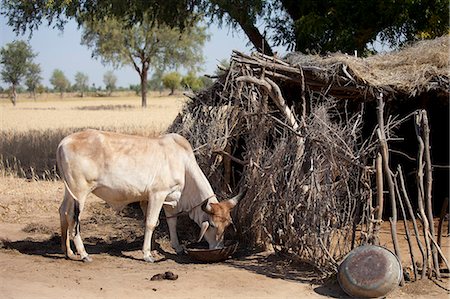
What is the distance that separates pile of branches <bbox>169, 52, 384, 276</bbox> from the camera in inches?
324

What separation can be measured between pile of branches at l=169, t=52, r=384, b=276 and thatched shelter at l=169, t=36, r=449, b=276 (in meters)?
0.01

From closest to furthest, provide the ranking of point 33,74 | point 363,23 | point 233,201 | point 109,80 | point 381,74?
point 233,201, point 381,74, point 363,23, point 33,74, point 109,80

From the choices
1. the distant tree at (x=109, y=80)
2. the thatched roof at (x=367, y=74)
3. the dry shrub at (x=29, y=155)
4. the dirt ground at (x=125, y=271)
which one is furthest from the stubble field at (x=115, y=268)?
the distant tree at (x=109, y=80)

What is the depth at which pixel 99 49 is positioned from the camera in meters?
47.5

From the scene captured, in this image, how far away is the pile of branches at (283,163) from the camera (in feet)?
27.0

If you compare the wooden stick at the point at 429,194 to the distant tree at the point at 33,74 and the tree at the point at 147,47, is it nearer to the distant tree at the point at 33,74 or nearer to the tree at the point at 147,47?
the tree at the point at 147,47

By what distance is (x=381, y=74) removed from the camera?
1019 cm

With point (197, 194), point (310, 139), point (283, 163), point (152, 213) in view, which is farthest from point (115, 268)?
point (310, 139)

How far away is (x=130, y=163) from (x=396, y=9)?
8.35 metres

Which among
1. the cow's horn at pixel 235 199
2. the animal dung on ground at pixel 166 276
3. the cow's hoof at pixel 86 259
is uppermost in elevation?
the cow's horn at pixel 235 199

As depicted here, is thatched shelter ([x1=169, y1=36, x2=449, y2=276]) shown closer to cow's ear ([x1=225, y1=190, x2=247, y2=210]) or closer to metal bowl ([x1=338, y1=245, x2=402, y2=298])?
cow's ear ([x1=225, y1=190, x2=247, y2=210])

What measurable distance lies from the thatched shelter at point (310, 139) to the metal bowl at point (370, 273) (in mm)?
534

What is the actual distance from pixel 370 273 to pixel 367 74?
12.4 ft

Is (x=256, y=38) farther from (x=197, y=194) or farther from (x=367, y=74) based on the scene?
(x=197, y=194)
